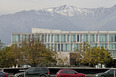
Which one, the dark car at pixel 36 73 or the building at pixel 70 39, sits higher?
the building at pixel 70 39

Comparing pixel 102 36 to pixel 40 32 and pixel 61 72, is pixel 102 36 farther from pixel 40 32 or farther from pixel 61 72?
pixel 61 72

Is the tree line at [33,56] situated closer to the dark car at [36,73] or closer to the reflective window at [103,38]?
the dark car at [36,73]

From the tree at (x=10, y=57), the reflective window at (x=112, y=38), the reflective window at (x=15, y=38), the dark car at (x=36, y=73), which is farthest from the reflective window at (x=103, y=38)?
the dark car at (x=36, y=73)

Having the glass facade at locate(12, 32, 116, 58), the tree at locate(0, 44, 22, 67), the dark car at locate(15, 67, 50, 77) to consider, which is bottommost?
the dark car at locate(15, 67, 50, 77)

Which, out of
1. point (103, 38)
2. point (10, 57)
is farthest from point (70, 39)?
point (10, 57)

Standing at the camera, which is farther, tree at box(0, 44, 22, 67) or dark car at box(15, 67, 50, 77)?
tree at box(0, 44, 22, 67)

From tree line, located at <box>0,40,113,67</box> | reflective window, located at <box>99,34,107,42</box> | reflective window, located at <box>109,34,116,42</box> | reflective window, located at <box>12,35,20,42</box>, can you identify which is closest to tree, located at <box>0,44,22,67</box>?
tree line, located at <box>0,40,113,67</box>

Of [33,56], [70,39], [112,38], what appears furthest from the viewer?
[70,39]

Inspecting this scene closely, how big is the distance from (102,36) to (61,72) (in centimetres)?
8956

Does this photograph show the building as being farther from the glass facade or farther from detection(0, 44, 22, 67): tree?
detection(0, 44, 22, 67): tree

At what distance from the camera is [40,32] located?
5177 inches

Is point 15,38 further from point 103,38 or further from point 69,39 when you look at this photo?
point 103,38

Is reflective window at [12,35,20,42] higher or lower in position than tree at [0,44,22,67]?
higher

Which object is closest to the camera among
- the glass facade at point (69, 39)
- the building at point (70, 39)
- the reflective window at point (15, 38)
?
the building at point (70, 39)
